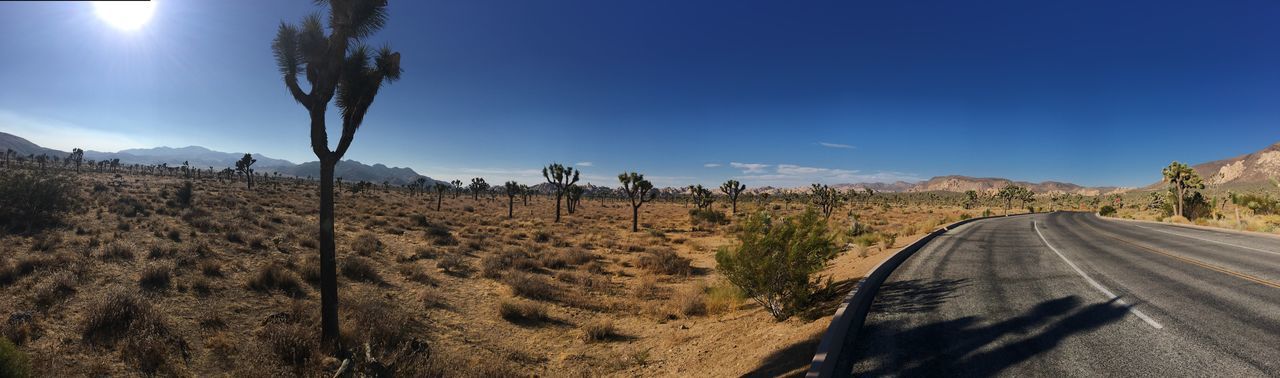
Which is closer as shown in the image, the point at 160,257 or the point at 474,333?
the point at 474,333

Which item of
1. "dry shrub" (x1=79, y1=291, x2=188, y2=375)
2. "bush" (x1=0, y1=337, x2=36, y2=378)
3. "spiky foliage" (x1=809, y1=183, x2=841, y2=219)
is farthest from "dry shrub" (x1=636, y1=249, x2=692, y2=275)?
"spiky foliage" (x1=809, y1=183, x2=841, y2=219)

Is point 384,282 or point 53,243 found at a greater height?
point 53,243

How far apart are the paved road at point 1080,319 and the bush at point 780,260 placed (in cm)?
139

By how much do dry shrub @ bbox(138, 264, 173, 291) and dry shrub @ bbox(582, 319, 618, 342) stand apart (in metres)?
9.94

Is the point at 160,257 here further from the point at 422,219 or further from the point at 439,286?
the point at 422,219

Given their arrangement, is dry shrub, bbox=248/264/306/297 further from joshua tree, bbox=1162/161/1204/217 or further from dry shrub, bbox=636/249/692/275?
joshua tree, bbox=1162/161/1204/217

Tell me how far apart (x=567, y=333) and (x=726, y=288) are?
4280mm

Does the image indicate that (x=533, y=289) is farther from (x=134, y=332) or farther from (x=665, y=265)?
(x=134, y=332)

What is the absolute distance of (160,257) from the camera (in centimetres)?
1316

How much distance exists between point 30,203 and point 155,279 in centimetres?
1505

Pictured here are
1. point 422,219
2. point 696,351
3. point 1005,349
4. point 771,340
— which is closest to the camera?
point 1005,349

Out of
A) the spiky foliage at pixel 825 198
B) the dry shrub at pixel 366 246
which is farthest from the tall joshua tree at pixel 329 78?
the spiky foliage at pixel 825 198

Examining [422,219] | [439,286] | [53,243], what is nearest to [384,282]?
[439,286]

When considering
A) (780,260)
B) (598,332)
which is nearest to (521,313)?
(598,332)
